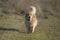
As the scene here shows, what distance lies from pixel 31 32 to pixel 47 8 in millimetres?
8198

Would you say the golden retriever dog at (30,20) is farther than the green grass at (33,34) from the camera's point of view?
→ Yes

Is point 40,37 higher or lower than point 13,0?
lower

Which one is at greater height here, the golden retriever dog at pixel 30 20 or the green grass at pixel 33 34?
the golden retriever dog at pixel 30 20

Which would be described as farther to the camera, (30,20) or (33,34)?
(30,20)

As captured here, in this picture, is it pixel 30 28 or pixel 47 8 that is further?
pixel 47 8

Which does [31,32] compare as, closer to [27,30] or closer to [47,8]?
[27,30]

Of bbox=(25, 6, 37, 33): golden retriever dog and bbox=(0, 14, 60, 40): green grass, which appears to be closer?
bbox=(0, 14, 60, 40): green grass

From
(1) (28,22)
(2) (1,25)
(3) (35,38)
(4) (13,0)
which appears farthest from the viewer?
(4) (13,0)

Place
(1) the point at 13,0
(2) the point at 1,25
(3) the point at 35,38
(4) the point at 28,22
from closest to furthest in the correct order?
(3) the point at 35,38, (4) the point at 28,22, (2) the point at 1,25, (1) the point at 13,0

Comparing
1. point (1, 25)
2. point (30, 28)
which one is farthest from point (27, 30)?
point (1, 25)

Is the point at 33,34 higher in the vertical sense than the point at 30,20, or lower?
lower

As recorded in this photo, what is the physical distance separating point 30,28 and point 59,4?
9052 mm

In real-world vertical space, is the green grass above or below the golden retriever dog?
below

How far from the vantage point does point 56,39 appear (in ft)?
37.8
